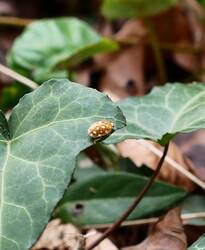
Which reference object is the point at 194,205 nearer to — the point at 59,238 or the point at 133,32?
the point at 59,238

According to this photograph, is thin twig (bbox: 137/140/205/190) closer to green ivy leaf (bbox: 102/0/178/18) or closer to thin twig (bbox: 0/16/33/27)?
green ivy leaf (bbox: 102/0/178/18)

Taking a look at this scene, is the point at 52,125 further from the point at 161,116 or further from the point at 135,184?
the point at 135,184

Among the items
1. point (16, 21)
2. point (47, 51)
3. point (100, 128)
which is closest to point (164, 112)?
point (100, 128)

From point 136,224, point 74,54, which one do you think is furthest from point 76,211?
point 74,54

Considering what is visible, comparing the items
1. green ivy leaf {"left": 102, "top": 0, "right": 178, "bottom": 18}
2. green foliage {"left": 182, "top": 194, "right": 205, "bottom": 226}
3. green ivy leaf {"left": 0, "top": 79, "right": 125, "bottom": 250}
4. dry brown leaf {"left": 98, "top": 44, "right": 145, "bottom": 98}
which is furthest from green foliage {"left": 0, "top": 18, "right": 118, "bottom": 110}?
green ivy leaf {"left": 0, "top": 79, "right": 125, "bottom": 250}

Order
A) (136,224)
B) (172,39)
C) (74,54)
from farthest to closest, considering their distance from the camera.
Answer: (172,39), (74,54), (136,224)

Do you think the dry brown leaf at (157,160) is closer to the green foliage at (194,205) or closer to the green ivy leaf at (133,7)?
the green foliage at (194,205)

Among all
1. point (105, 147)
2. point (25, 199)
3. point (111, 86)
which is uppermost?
point (25, 199)
